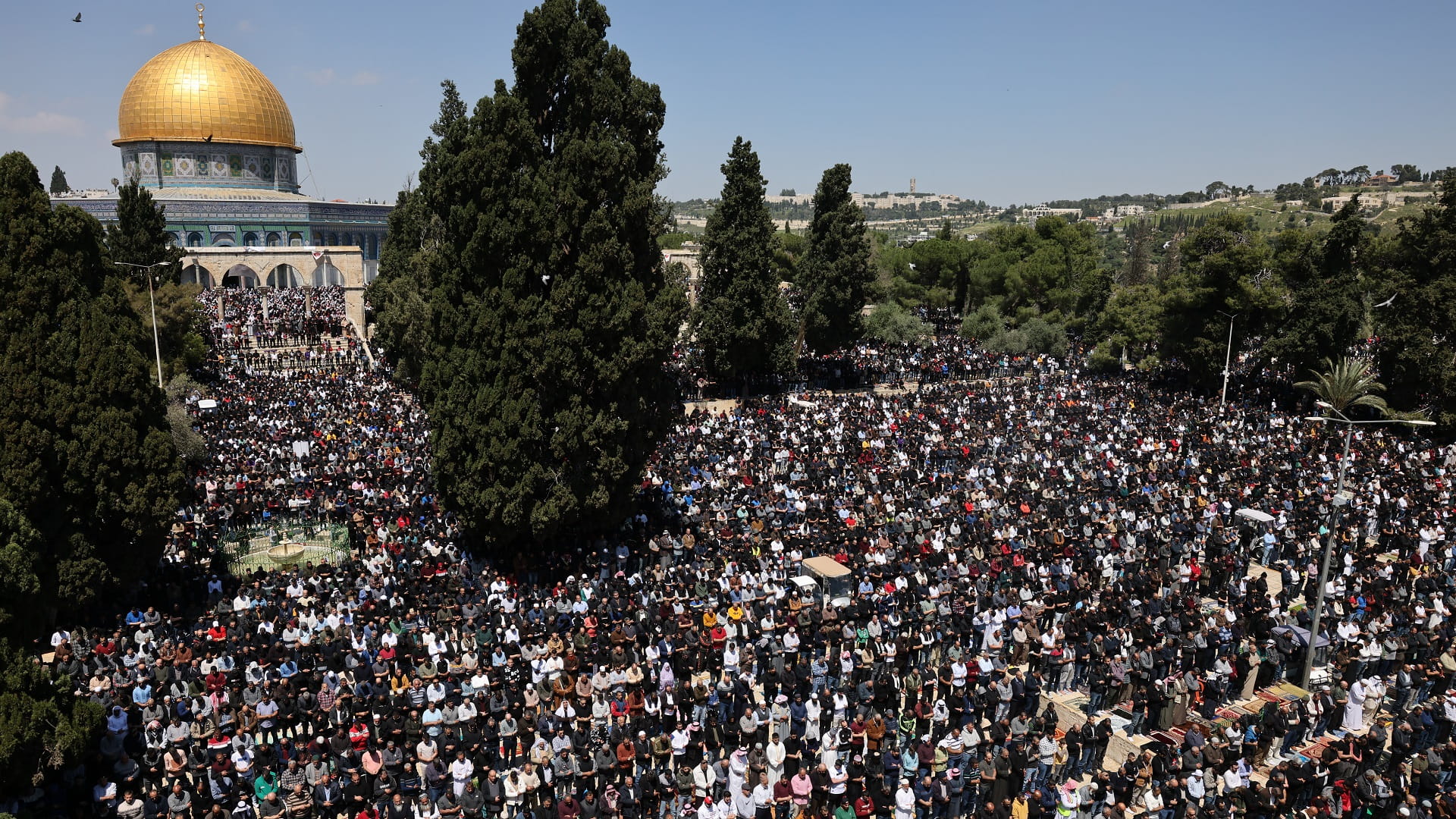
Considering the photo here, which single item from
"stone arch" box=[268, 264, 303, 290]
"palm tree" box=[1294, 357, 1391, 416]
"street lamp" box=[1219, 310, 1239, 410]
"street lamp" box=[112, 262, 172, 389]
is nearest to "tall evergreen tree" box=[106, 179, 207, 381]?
"street lamp" box=[112, 262, 172, 389]

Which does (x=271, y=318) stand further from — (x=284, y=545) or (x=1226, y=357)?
(x=1226, y=357)

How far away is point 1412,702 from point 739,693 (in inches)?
429

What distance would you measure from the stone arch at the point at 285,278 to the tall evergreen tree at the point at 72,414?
45.9 m

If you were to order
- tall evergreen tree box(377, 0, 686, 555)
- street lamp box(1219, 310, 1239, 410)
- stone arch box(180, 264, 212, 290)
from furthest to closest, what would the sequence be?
stone arch box(180, 264, 212, 290) → street lamp box(1219, 310, 1239, 410) → tall evergreen tree box(377, 0, 686, 555)

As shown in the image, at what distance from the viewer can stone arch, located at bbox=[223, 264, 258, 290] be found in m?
59.1

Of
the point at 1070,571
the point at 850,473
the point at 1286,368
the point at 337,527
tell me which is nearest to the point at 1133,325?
the point at 1286,368

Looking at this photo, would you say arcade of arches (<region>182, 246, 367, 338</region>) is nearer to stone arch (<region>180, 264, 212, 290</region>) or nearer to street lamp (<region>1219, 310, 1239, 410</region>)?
stone arch (<region>180, 264, 212, 290</region>)

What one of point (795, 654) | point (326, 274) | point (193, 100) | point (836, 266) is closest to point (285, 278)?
point (326, 274)

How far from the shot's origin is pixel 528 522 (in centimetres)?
1825

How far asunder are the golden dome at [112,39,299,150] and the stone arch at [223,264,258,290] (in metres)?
11.5

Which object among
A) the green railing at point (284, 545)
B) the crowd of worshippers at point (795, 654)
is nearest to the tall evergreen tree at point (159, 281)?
the crowd of worshippers at point (795, 654)

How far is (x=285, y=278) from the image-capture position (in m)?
60.3

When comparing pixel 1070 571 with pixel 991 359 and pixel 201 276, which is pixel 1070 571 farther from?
pixel 201 276

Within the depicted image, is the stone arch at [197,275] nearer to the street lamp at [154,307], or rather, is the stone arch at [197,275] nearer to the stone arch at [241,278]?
the stone arch at [241,278]
